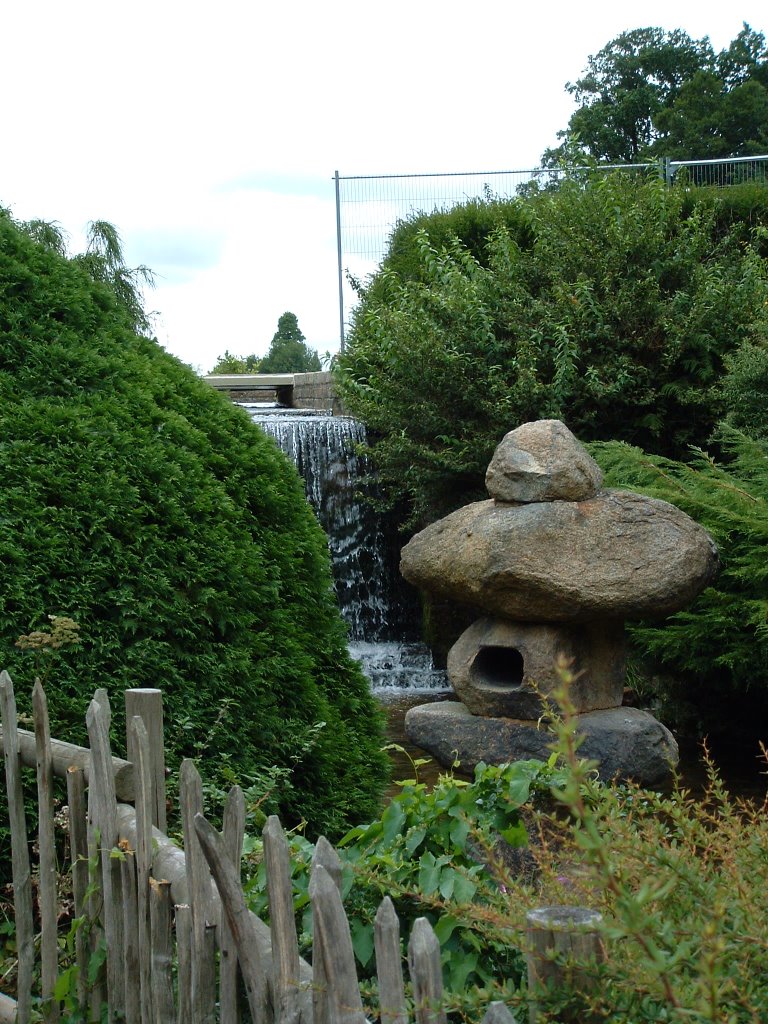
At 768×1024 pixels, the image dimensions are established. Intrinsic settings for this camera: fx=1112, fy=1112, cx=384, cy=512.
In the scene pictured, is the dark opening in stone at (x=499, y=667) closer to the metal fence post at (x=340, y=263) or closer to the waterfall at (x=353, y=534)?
the waterfall at (x=353, y=534)

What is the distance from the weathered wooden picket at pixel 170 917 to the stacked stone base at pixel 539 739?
375 centimetres

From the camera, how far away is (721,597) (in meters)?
7.90

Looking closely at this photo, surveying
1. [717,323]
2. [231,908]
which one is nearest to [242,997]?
[231,908]

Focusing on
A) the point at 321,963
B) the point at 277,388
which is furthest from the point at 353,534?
the point at 321,963

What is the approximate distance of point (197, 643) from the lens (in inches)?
→ 144

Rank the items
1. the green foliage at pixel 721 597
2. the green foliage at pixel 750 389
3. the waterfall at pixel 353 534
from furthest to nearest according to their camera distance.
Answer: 1. the waterfall at pixel 353 534
2. the green foliage at pixel 750 389
3. the green foliage at pixel 721 597

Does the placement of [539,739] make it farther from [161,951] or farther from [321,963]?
[321,963]

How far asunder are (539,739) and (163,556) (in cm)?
357

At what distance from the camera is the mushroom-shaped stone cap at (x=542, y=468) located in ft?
21.2

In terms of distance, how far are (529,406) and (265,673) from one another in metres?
7.84

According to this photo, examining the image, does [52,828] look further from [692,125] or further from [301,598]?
[692,125]

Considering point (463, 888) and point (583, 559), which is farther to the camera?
point (583, 559)

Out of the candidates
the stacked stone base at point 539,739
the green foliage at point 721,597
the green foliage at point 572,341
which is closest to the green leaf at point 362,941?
the stacked stone base at point 539,739

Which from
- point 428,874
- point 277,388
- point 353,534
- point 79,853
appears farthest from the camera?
point 277,388
